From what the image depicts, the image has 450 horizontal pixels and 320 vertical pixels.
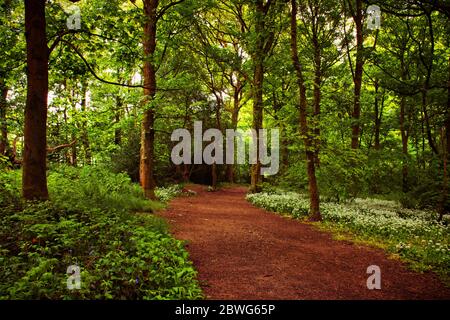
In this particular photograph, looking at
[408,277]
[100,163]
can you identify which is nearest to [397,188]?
[408,277]

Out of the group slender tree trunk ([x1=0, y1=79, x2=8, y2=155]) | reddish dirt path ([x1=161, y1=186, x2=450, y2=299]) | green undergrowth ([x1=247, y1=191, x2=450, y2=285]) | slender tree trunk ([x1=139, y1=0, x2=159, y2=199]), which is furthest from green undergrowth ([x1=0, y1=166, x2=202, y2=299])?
slender tree trunk ([x1=139, y1=0, x2=159, y2=199])

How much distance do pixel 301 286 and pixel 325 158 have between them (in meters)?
9.19

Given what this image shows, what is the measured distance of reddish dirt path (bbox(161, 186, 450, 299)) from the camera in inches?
208

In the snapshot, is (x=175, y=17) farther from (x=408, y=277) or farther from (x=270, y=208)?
(x=408, y=277)

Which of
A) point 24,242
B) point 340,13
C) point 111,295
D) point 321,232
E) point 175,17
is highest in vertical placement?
point 340,13

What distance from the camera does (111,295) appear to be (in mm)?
3920

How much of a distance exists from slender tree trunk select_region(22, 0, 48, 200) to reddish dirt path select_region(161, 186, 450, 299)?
4.06m

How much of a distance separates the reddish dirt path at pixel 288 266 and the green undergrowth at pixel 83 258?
78 cm

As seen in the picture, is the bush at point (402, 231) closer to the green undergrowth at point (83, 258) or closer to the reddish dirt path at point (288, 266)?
the reddish dirt path at point (288, 266)

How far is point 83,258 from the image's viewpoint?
4910mm

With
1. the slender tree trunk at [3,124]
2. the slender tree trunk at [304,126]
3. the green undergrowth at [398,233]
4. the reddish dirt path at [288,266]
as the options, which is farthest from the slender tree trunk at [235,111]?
the reddish dirt path at [288,266]

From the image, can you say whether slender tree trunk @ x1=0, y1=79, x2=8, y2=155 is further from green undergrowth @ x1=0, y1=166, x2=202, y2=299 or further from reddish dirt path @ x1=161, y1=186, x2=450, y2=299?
reddish dirt path @ x1=161, y1=186, x2=450, y2=299

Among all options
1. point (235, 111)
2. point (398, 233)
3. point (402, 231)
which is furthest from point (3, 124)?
point (235, 111)

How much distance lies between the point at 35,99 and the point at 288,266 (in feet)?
22.9
